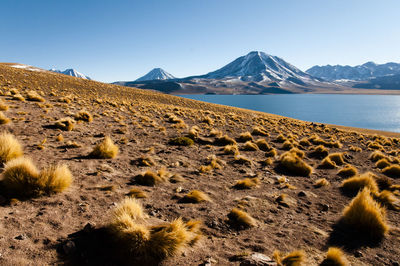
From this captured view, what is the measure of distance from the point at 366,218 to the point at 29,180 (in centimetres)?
747

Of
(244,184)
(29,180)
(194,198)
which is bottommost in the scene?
(244,184)

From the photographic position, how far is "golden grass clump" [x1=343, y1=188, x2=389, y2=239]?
4.32 metres

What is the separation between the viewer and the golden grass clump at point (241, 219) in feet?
14.3

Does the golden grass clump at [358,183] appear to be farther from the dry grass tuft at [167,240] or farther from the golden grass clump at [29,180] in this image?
the golden grass clump at [29,180]

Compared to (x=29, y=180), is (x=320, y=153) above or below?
below

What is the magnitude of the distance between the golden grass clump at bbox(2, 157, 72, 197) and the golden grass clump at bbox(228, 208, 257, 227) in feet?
12.9

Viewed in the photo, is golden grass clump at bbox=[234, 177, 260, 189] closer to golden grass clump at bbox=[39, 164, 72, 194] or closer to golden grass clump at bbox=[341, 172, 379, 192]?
golden grass clump at bbox=[341, 172, 379, 192]

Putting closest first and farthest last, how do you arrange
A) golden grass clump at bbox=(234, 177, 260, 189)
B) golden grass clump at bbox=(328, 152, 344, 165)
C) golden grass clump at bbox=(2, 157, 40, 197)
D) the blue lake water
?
1. golden grass clump at bbox=(2, 157, 40, 197)
2. golden grass clump at bbox=(234, 177, 260, 189)
3. golden grass clump at bbox=(328, 152, 344, 165)
4. the blue lake water

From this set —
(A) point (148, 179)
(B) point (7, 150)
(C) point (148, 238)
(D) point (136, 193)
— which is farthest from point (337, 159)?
(B) point (7, 150)

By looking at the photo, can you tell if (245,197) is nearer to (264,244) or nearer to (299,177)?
(264,244)

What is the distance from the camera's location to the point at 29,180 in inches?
165

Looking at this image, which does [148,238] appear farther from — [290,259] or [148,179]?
[148,179]

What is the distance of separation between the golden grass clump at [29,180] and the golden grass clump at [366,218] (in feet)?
22.3

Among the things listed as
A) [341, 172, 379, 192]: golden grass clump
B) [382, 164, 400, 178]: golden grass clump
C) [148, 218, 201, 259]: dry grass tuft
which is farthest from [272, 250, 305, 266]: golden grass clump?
[382, 164, 400, 178]: golden grass clump
